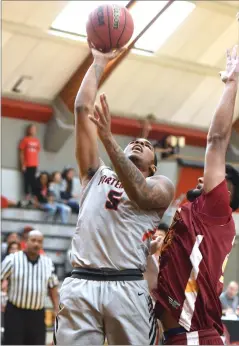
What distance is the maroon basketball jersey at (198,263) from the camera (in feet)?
12.5

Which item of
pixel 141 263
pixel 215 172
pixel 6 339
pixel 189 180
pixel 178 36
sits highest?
pixel 178 36

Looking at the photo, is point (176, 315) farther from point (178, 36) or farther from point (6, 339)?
point (178, 36)

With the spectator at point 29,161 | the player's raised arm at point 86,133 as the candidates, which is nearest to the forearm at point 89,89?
the player's raised arm at point 86,133

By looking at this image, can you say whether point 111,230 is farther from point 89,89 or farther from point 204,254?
point 89,89

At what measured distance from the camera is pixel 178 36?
1641 centimetres

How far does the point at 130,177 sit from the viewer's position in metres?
3.74

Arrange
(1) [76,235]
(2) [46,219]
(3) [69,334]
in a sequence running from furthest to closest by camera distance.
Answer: (2) [46,219], (1) [76,235], (3) [69,334]

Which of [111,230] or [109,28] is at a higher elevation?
[109,28]

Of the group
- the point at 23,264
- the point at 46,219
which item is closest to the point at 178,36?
the point at 46,219

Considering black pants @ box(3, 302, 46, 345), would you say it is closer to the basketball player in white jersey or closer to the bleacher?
the basketball player in white jersey

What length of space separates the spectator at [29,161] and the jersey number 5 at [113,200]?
11741 mm

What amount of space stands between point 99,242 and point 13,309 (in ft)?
15.2

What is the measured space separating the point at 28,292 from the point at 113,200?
180 inches

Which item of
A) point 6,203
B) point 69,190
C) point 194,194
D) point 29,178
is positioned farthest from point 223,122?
point 29,178
